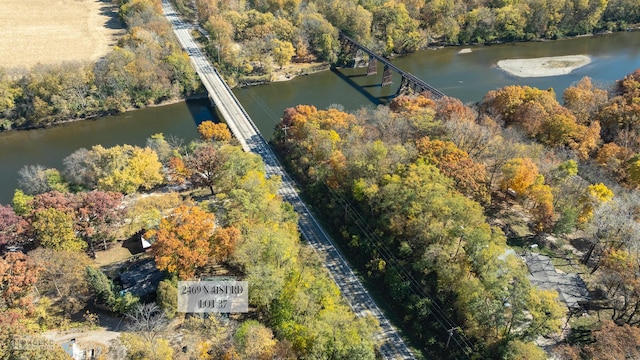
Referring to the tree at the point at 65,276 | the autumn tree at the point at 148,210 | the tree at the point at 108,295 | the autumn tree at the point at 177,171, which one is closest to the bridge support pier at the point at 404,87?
the autumn tree at the point at 177,171

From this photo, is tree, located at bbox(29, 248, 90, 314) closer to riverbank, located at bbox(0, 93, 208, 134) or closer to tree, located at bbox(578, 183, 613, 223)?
riverbank, located at bbox(0, 93, 208, 134)

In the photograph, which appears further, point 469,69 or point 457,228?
point 469,69

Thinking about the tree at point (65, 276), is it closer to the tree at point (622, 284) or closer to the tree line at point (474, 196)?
the tree line at point (474, 196)

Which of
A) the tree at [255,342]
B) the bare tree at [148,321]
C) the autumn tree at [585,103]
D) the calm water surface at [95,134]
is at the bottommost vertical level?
the calm water surface at [95,134]

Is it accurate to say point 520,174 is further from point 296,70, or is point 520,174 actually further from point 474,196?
point 296,70

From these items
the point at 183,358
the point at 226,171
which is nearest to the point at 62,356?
the point at 183,358

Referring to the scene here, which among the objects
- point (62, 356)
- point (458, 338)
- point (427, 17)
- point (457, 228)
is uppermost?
point (427, 17)

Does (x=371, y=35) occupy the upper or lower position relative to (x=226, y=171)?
upper

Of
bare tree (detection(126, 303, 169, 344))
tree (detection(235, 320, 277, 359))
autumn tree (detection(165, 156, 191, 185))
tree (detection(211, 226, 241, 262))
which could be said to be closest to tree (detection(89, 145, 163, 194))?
autumn tree (detection(165, 156, 191, 185))

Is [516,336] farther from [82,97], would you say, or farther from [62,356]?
[82,97]
